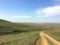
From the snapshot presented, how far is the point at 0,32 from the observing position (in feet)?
137

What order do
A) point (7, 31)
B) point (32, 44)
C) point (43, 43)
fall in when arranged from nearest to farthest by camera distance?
point (43, 43), point (32, 44), point (7, 31)

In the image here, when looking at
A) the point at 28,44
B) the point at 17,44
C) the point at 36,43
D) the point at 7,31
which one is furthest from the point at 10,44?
the point at 7,31

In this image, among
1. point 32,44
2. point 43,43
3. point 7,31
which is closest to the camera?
point 43,43

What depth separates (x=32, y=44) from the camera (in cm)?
1848

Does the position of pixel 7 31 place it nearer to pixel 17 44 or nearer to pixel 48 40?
pixel 17 44

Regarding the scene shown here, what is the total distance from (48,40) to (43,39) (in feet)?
2.08

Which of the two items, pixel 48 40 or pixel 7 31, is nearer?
pixel 48 40

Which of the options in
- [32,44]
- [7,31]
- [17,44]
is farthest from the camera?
[7,31]

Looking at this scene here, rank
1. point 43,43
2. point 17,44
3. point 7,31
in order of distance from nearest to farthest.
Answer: point 43,43 → point 17,44 → point 7,31

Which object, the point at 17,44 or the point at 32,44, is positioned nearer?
the point at 32,44

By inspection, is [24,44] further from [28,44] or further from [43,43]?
[43,43]

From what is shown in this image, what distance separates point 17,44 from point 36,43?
324cm

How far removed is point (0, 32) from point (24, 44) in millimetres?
23554

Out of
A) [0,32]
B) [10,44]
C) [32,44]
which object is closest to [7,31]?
[0,32]
